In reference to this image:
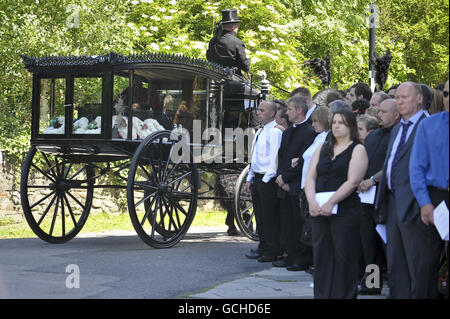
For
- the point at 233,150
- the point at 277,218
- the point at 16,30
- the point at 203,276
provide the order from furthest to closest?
1. the point at 16,30
2. the point at 233,150
3. the point at 277,218
4. the point at 203,276

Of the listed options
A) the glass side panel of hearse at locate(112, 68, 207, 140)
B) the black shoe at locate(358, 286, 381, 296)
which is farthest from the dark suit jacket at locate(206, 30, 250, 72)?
the black shoe at locate(358, 286, 381, 296)

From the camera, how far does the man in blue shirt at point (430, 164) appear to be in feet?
18.5

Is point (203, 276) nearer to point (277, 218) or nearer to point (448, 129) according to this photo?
point (277, 218)

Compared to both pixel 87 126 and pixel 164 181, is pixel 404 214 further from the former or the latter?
pixel 87 126

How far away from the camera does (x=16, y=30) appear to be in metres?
17.8

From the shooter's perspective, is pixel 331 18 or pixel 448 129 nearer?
pixel 448 129

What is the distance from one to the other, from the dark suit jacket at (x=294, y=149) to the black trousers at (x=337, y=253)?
8.64 ft

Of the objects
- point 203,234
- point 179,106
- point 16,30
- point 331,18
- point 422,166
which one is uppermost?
point 331,18

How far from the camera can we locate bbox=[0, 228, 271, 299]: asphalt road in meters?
7.89

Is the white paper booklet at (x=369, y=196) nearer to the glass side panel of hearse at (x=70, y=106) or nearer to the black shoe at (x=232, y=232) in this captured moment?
the glass side panel of hearse at (x=70, y=106)

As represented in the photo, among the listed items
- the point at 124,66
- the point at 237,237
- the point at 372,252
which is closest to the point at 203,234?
the point at 237,237

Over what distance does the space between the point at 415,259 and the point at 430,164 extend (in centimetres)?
82

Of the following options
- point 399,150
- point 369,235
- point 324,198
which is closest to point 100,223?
point 369,235

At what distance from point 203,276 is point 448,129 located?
13.8 feet
